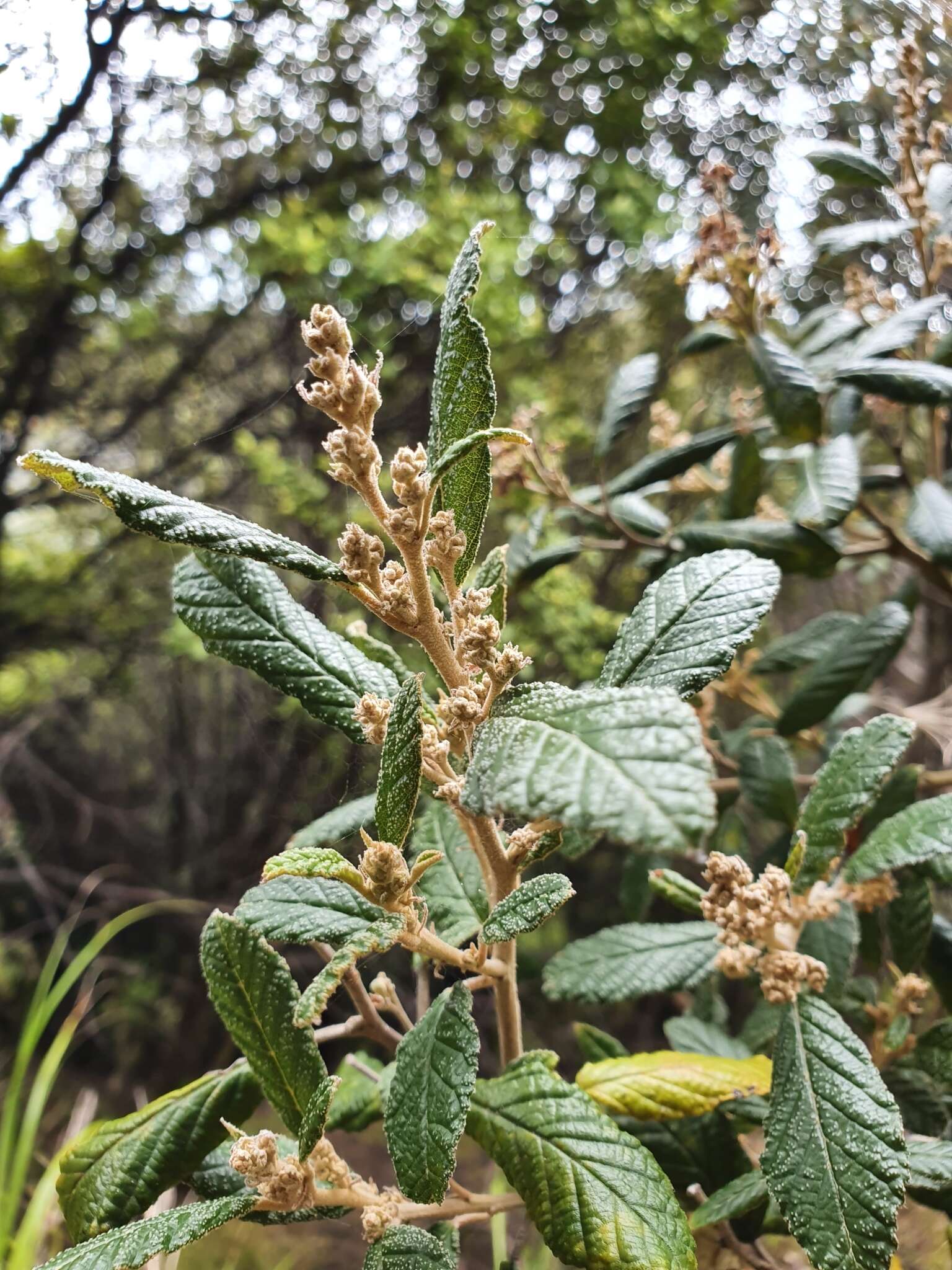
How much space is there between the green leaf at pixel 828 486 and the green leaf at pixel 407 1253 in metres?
0.51

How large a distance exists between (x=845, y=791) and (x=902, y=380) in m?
0.34

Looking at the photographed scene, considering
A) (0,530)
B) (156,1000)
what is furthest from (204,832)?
(0,530)

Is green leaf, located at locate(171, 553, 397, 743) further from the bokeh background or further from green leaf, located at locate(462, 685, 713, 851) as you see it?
the bokeh background

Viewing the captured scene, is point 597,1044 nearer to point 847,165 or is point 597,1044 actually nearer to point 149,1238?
point 149,1238

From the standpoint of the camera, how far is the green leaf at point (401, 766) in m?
0.29

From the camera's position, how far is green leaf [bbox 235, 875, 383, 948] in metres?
0.33

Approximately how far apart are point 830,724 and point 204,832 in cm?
108

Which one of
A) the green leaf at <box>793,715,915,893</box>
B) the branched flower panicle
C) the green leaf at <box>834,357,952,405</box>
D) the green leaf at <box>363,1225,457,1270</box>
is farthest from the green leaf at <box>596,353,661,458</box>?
the green leaf at <box>363,1225,457,1270</box>

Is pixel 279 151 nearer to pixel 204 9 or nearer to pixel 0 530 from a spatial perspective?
pixel 204 9

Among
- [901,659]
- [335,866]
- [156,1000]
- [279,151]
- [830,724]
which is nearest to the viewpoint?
[335,866]

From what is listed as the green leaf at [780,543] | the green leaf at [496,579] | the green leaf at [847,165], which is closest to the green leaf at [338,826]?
the green leaf at [496,579]

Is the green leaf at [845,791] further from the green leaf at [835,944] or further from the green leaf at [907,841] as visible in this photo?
the green leaf at [835,944]

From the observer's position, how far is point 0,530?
4.70 feet

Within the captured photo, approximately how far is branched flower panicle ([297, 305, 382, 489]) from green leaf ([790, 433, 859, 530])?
43 centimetres
